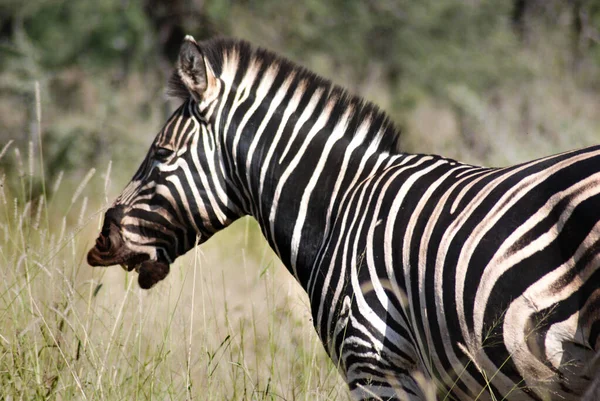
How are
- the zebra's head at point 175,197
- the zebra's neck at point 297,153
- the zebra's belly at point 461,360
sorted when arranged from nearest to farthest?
the zebra's belly at point 461,360
the zebra's neck at point 297,153
the zebra's head at point 175,197

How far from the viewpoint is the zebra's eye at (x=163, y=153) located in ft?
12.8

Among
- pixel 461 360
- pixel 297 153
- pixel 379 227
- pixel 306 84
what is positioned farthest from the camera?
pixel 306 84

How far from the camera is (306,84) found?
3877 millimetres

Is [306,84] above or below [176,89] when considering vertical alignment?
above

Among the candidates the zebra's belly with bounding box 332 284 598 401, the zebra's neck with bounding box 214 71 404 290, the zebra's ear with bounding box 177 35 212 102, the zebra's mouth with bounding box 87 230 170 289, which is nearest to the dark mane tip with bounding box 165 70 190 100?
the zebra's ear with bounding box 177 35 212 102

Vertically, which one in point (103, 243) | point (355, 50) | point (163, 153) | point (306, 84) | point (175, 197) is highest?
point (355, 50)

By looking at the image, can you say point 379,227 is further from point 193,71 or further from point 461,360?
point 193,71

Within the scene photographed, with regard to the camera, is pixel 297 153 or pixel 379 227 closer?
pixel 379 227

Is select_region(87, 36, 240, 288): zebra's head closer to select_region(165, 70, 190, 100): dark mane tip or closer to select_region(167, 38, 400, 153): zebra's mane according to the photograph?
select_region(165, 70, 190, 100): dark mane tip

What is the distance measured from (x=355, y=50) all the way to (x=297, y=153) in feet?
46.8

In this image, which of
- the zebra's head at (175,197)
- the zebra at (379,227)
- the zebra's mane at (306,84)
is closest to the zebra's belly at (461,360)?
the zebra at (379,227)

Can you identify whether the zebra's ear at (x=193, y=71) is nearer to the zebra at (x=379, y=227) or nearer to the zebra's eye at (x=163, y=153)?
the zebra at (x=379, y=227)

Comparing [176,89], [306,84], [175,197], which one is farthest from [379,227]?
[176,89]

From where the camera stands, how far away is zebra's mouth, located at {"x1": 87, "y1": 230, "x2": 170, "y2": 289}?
398cm
